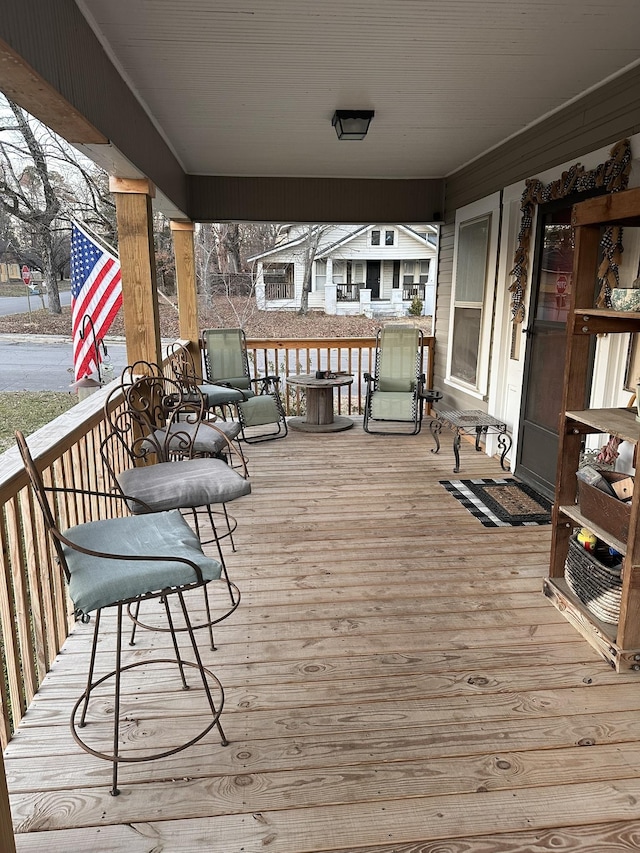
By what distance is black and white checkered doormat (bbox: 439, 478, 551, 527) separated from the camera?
3.91 m

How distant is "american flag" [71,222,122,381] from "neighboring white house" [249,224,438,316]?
12.5 m

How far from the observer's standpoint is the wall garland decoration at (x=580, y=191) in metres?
3.32

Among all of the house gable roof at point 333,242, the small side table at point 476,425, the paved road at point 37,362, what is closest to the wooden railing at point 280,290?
the house gable roof at point 333,242

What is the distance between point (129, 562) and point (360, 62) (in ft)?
9.60

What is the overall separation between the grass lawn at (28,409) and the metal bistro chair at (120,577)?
8840mm

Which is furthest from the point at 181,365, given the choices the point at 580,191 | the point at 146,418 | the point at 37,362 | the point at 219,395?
the point at 37,362

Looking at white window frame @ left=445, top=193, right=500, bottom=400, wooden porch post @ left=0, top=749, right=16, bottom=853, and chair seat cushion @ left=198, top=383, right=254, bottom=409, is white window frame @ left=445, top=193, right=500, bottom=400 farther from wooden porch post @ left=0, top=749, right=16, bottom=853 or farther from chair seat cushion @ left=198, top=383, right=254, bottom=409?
wooden porch post @ left=0, top=749, right=16, bottom=853

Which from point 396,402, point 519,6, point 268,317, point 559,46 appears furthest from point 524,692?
point 268,317

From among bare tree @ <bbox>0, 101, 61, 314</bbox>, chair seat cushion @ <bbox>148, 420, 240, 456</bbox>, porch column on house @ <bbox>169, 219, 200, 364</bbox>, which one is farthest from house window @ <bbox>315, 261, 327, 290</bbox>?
chair seat cushion @ <bbox>148, 420, 240, 456</bbox>

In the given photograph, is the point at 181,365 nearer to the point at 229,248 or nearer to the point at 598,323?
the point at 598,323

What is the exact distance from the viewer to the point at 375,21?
2.69m

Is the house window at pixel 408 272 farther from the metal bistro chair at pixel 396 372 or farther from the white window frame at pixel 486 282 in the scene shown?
the white window frame at pixel 486 282

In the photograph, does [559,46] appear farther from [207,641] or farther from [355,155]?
[207,641]

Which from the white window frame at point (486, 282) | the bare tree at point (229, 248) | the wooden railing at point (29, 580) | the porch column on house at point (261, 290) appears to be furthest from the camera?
the porch column on house at point (261, 290)
